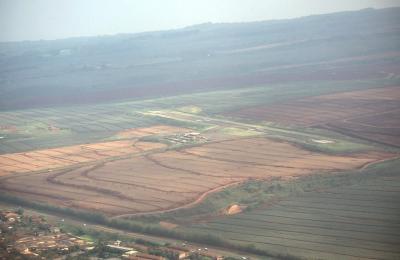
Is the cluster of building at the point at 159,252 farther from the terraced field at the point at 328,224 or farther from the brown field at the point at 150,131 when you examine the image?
the brown field at the point at 150,131

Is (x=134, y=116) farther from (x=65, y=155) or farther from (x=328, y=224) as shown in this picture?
(x=328, y=224)

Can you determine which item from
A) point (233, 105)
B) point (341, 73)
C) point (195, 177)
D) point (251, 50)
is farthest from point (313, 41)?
point (195, 177)

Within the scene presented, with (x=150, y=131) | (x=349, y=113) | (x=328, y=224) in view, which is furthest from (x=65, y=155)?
(x=328, y=224)

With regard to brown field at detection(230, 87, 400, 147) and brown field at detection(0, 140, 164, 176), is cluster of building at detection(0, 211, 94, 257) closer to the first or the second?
brown field at detection(0, 140, 164, 176)

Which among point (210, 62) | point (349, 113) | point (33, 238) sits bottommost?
point (33, 238)

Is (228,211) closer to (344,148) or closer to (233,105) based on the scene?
(344,148)

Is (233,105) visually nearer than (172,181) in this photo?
No

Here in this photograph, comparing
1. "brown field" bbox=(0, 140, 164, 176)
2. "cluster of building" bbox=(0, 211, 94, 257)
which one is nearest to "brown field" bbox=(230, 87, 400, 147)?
"brown field" bbox=(0, 140, 164, 176)
